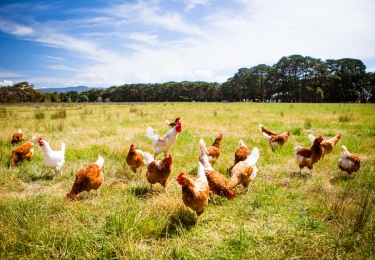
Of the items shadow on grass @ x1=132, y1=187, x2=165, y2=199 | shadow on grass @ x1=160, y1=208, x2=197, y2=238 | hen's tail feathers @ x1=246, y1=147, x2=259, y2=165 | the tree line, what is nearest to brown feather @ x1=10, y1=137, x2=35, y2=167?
shadow on grass @ x1=132, y1=187, x2=165, y2=199

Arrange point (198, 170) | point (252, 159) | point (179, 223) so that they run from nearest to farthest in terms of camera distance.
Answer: point (179, 223) → point (198, 170) → point (252, 159)

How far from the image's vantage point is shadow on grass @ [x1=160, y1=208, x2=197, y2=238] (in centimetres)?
260

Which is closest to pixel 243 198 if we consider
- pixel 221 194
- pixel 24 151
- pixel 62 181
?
pixel 221 194

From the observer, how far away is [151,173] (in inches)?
147

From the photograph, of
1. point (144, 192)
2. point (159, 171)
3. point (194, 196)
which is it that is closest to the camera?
point (194, 196)

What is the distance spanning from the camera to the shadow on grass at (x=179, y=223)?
2.60 meters

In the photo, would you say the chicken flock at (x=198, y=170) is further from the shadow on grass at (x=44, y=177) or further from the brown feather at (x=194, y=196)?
the shadow on grass at (x=44, y=177)

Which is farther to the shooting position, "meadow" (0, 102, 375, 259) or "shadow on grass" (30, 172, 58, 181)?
"shadow on grass" (30, 172, 58, 181)

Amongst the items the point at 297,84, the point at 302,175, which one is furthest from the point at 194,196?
the point at 297,84

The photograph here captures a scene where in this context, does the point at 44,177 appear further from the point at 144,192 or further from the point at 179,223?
the point at 179,223

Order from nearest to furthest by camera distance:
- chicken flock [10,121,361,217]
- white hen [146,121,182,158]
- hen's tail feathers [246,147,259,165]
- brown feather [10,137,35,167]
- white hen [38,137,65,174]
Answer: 1. chicken flock [10,121,361,217]
2. hen's tail feathers [246,147,259,165]
3. white hen [38,137,65,174]
4. brown feather [10,137,35,167]
5. white hen [146,121,182,158]

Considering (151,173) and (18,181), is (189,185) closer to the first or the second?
(151,173)

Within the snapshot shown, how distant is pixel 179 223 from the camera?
2826 millimetres

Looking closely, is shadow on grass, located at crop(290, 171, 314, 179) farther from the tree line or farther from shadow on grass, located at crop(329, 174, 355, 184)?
the tree line
